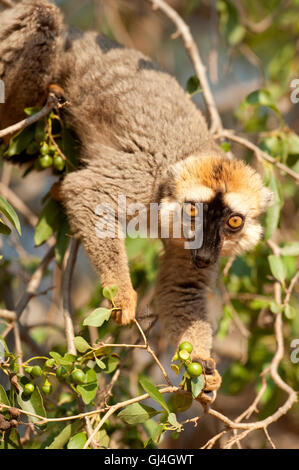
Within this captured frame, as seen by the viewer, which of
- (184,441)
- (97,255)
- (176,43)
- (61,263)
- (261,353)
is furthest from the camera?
(176,43)

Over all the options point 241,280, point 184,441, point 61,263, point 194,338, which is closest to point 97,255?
point 61,263

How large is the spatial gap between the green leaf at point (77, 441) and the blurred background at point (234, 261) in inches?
25.2

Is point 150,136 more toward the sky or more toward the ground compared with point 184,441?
more toward the sky

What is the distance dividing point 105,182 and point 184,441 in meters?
3.86

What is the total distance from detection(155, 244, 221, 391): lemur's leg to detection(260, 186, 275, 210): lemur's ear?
21.9 inches

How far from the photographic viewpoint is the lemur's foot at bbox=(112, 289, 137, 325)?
3.23 metres

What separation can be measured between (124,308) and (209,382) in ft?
2.10

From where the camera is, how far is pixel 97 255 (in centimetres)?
337

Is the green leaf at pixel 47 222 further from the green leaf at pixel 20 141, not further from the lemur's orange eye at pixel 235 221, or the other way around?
the lemur's orange eye at pixel 235 221

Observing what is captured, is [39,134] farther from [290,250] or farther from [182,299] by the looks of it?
[290,250]

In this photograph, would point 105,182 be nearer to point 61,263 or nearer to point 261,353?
point 61,263

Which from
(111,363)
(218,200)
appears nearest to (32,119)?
(218,200)

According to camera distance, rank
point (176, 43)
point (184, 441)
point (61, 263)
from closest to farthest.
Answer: point (61, 263) < point (184, 441) < point (176, 43)

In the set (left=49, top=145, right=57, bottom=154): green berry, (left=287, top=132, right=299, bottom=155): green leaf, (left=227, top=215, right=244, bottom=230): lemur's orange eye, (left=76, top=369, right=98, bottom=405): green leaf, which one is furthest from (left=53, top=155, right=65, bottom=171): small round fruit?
(left=287, top=132, right=299, bottom=155): green leaf
